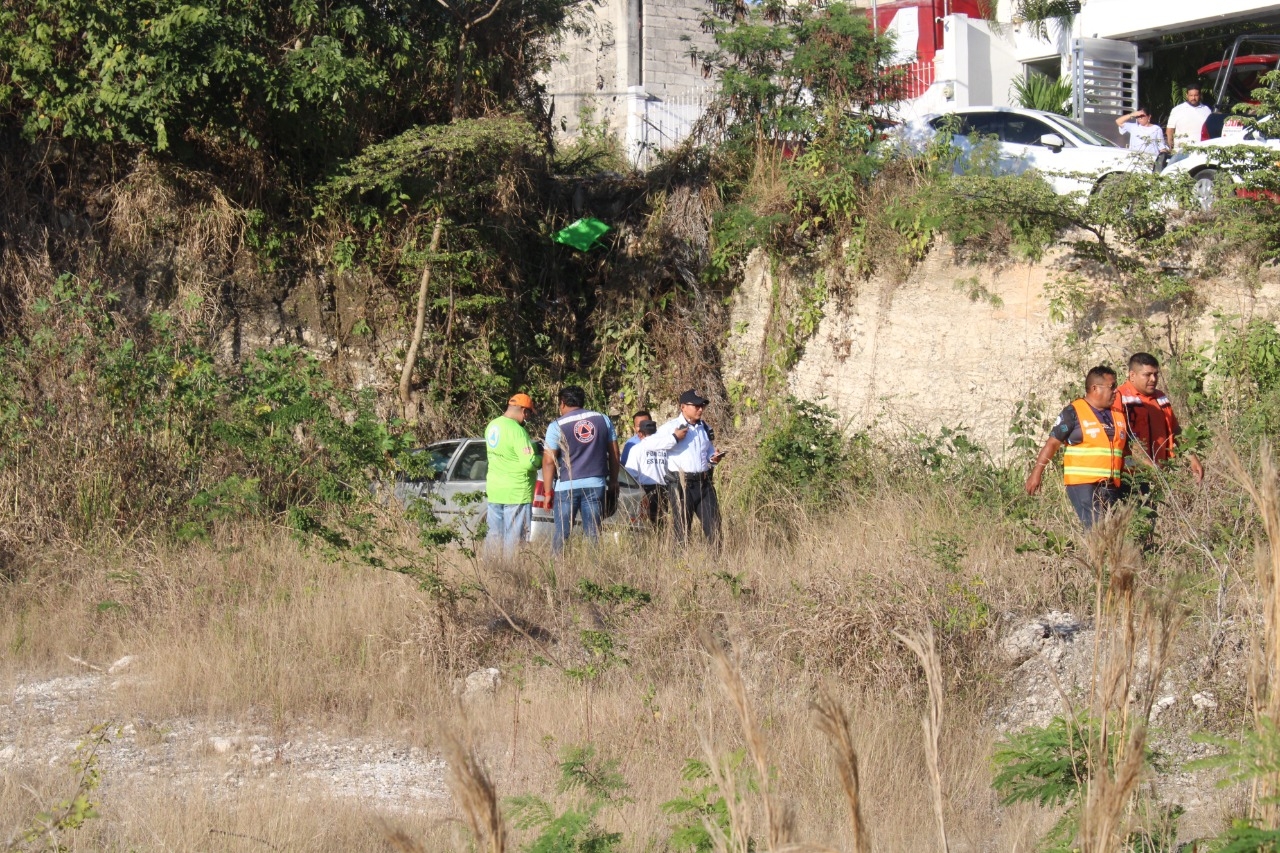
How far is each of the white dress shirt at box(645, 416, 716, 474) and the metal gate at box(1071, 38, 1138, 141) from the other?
1119cm

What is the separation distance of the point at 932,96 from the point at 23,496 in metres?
15.7

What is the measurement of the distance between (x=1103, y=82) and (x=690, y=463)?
1224cm

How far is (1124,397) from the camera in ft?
26.7

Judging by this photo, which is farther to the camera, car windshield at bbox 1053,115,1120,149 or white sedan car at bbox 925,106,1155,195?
car windshield at bbox 1053,115,1120,149

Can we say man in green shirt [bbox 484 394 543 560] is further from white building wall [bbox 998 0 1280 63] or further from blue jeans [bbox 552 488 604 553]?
white building wall [bbox 998 0 1280 63]

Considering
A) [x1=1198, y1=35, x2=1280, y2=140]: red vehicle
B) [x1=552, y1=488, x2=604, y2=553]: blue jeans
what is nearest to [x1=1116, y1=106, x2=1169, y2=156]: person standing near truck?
[x1=1198, y1=35, x2=1280, y2=140]: red vehicle

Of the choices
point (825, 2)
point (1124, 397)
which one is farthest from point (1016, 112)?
point (1124, 397)

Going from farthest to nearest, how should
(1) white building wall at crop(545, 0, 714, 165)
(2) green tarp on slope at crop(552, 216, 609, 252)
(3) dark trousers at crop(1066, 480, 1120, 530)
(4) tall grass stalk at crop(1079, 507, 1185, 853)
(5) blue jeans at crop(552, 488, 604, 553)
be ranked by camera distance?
(1) white building wall at crop(545, 0, 714, 165) < (2) green tarp on slope at crop(552, 216, 609, 252) < (5) blue jeans at crop(552, 488, 604, 553) < (3) dark trousers at crop(1066, 480, 1120, 530) < (4) tall grass stalk at crop(1079, 507, 1185, 853)

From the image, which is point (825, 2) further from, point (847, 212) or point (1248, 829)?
point (1248, 829)

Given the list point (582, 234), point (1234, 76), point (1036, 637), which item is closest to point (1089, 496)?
point (1036, 637)

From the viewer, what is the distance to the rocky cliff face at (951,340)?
1128 centimetres

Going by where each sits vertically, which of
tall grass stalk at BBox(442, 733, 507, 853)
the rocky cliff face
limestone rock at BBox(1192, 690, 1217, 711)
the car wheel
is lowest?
limestone rock at BBox(1192, 690, 1217, 711)

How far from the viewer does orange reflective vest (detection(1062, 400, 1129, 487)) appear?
25.8 ft

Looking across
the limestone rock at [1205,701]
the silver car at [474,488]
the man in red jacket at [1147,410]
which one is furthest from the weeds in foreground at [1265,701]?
the silver car at [474,488]
